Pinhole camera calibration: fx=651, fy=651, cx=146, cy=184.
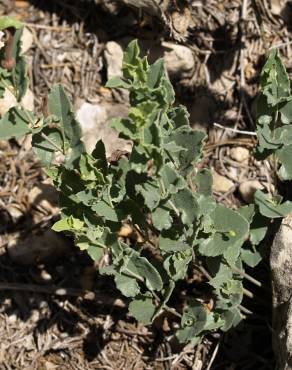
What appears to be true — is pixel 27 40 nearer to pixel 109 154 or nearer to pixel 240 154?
pixel 109 154

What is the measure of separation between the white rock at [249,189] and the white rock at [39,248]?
0.85 metres

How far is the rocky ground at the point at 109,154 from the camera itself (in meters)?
2.79

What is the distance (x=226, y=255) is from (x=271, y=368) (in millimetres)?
658

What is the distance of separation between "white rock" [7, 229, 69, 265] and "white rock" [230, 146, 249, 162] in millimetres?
892

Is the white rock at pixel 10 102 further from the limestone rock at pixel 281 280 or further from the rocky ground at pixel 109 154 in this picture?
the limestone rock at pixel 281 280

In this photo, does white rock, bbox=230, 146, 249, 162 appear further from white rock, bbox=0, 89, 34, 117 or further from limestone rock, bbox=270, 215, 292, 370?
white rock, bbox=0, 89, 34, 117

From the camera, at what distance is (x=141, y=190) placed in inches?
74.9

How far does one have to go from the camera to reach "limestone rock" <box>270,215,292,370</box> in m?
2.41

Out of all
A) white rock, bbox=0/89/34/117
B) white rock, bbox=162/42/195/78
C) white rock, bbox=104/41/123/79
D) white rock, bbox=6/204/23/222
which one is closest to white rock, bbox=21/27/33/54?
white rock, bbox=0/89/34/117

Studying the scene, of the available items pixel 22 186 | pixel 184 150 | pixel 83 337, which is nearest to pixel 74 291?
pixel 83 337

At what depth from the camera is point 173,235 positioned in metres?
2.12

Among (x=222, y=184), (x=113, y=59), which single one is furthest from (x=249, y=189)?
(x=113, y=59)

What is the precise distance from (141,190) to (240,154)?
4.23 ft

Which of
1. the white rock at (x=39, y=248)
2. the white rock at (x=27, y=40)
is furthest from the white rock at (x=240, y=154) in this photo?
the white rock at (x=27, y=40)
